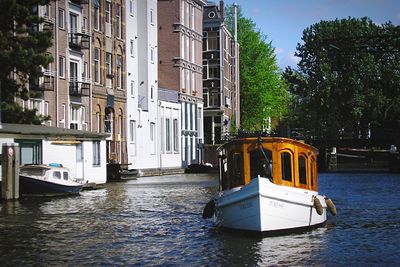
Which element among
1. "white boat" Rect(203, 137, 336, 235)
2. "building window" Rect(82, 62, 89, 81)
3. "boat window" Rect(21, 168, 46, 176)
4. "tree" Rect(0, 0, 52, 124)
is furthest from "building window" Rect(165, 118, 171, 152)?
"white boat" Rect(203, 137, 336, 235)

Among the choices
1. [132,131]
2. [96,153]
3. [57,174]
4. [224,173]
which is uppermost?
[132,131]

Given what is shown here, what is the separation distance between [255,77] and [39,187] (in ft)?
249

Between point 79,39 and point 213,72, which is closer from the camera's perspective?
point 79,39

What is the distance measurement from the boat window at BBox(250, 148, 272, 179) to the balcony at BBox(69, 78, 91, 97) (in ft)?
128

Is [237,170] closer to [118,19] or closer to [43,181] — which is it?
[43,181]

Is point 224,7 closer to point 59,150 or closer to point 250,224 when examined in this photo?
point 59,150

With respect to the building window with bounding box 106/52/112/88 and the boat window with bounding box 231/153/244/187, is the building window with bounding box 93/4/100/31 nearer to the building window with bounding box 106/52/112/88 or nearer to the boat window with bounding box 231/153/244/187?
the building window with bounding box 106/52/112/88

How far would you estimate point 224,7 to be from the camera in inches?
4390

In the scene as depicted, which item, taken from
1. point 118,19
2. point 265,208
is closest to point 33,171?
point 265,208

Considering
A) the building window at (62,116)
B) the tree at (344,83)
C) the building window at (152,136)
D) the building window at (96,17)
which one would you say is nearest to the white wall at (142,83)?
the building window at (152,136)

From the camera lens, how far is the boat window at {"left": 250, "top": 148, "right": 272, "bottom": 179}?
2497 cm

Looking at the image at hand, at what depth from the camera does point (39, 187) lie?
41.4 meters

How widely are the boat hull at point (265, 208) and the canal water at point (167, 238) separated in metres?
0.39

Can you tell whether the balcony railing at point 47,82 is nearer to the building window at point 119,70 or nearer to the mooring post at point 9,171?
the building window at point 119,70
